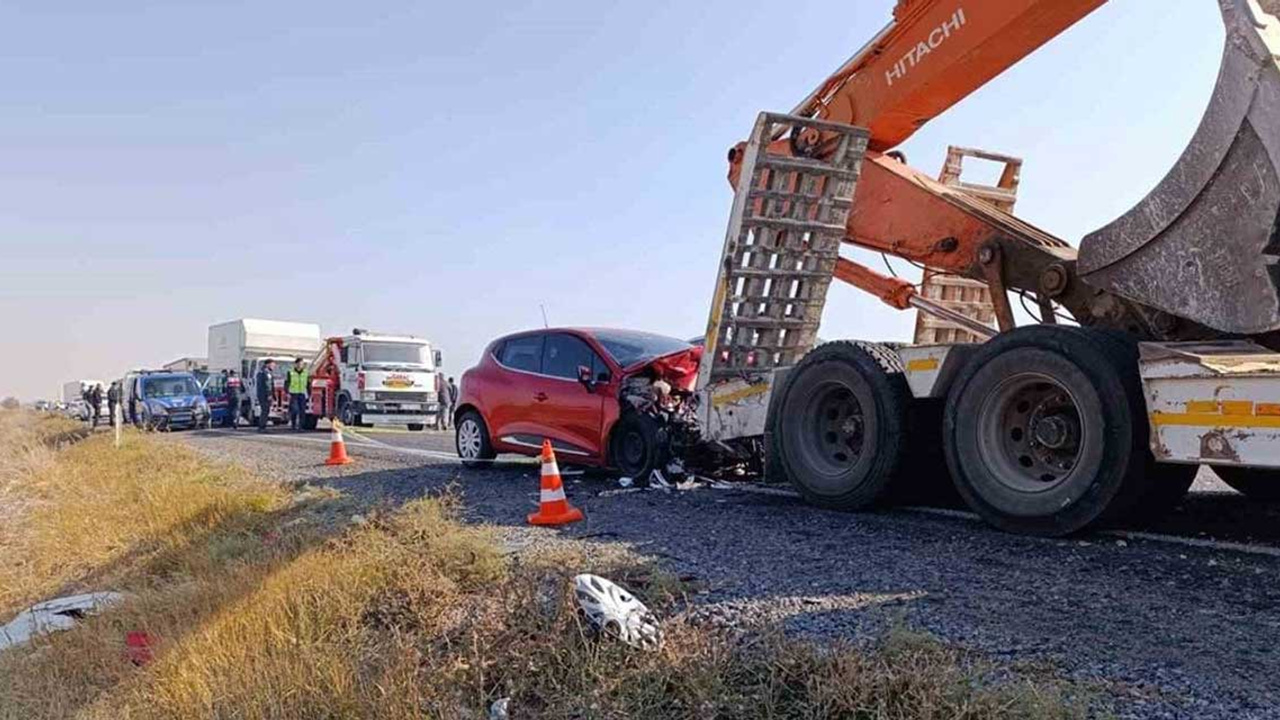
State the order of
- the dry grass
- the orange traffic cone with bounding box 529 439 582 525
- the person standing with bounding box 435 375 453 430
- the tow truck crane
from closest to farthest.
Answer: the dry grass
the tow truck crane
the orange traffic cone with bounding box 529 439 582 525
the person standing with bounding box 435 375 453 430

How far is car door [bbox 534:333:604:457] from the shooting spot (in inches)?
347

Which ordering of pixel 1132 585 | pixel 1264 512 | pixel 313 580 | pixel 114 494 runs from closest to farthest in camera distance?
pixel 1132 585, pixel 313 580, pixel 1264 512, pixel 114 494

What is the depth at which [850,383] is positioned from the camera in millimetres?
6445

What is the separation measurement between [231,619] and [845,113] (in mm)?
5919

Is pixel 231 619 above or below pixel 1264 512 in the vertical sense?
below

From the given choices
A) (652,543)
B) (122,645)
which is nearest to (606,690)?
(652,543)

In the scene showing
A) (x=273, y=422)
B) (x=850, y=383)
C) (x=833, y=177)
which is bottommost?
(x=273, y=422)

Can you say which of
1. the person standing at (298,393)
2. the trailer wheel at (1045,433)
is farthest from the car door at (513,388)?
the person standing at (298,393)

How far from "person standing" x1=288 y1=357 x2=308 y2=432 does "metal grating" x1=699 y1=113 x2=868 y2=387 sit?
19.3 meters

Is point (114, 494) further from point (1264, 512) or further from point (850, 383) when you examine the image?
point (1264, 512)

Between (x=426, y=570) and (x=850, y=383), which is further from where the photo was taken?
(x=850, y=383)

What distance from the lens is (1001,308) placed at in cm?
666

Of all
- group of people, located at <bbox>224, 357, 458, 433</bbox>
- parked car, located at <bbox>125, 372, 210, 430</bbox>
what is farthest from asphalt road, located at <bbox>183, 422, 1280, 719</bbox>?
parked car, located at <bbox>125, 372, 210, 430</bbox>

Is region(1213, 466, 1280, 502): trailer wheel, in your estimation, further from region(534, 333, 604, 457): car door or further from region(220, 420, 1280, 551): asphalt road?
region(534, 333, 604, 457): car door
